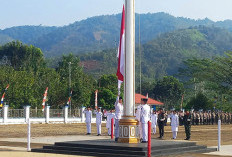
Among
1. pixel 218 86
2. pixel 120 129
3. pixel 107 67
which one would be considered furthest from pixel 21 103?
pixel 107 67

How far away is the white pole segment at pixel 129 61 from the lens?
18.0 m

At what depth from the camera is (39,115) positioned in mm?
53031

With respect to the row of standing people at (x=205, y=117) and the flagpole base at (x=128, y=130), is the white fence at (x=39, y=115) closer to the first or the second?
the row of standing people at (x=205, y=117)

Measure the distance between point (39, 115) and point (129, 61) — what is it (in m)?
36.4

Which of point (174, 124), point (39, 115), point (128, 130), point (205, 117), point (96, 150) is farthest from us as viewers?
point (205, 117)

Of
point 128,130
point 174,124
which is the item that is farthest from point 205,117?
point 128,130

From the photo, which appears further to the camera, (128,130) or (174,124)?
(174,124)

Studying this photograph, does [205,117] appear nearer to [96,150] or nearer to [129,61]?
[129,61]

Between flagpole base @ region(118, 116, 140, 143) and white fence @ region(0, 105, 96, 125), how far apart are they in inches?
1280

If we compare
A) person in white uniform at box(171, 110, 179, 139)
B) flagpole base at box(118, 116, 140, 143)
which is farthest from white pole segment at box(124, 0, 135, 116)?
person in white uniform at box(171, 110, 179, 139)

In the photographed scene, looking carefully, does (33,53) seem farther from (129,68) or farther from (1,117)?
(129,68)

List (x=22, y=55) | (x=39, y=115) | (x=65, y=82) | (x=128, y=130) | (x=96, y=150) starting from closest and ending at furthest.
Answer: (x=96, y=150), (x=128, y=130), (x=39, y=115), (x=65, y=82), (x=22, y=55)

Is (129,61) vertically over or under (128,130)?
over

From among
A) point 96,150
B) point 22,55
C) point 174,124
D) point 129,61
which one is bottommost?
point 96,150
